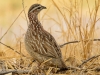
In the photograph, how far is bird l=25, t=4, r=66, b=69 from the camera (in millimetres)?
6828

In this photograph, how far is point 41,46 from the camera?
6.99m

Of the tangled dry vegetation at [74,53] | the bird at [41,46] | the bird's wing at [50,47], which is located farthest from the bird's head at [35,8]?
the bird's wing at [50,47]

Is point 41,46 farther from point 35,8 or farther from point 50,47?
point 35,8

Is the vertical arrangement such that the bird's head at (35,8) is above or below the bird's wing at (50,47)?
above

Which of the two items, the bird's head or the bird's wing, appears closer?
the bird's wing

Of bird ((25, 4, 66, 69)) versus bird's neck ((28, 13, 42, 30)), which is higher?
bird's neck ((28, 13, 42, 30))

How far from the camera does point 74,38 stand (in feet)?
26.7

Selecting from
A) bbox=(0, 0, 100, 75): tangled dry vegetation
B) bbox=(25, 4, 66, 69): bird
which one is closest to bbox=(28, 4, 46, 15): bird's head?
bbox=(25, 4, 66, 69): bird

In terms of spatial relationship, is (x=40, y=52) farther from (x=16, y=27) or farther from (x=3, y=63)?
(x=16, y=27)

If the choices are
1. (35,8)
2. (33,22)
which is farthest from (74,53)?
(35,8)

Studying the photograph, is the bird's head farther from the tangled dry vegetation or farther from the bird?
the tangled dry vegetation

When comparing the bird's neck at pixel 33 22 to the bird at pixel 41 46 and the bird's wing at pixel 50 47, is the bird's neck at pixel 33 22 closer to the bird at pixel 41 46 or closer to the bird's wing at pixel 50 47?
the bird at pixel 41 46

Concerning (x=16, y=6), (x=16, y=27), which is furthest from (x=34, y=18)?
(x=16, y=6)

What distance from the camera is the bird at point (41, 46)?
6.83 metres
